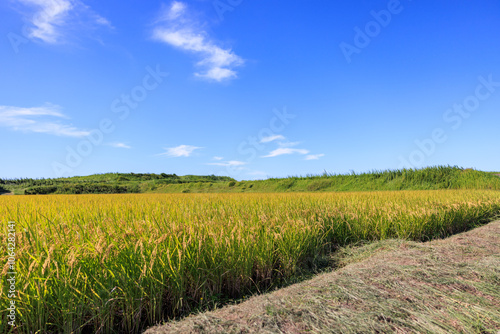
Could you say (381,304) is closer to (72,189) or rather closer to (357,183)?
(357,183)

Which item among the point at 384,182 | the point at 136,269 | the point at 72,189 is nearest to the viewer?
the point at 136,269

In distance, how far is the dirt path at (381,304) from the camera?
1.85 meters

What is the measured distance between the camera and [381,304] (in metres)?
2.12

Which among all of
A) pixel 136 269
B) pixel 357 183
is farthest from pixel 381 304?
pixel 357 183

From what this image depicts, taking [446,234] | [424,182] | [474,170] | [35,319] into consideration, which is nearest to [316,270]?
[35,319]

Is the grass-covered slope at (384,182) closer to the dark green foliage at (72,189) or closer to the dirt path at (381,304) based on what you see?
the dark green foliage at (72,189)

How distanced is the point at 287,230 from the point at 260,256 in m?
0.71

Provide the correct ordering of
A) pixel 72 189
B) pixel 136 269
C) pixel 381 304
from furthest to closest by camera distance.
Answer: pixel 72 189
pixel 136 269
pixel 381 304

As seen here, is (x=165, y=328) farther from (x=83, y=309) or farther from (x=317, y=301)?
(x=317, y=301)

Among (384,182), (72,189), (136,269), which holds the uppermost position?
(384,182)

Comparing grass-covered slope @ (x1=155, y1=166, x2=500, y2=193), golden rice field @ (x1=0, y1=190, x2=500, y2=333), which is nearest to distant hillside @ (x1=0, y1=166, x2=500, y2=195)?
grass-covered slope @ (x1=155, y1=166, x2=500, y2=193)

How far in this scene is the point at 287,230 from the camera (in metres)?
3.68

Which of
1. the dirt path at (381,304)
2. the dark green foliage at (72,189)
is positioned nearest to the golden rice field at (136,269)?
the dirt path at (381,304)

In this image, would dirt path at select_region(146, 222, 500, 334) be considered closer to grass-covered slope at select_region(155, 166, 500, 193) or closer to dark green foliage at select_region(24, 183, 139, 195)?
grass-covered slope at select_region(155, 166, 500, 193)
